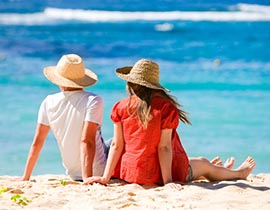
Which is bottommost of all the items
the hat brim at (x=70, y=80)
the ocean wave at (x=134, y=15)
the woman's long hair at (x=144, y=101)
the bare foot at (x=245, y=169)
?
the bare foot at (x=245, y=169)

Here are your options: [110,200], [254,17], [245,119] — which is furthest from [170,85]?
[254,17]

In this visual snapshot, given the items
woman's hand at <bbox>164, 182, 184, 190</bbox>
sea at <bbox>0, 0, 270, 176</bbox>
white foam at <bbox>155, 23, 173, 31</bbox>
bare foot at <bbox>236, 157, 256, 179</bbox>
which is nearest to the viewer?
woman's hand at <bbox>164, 182, 184, 190</bbox>

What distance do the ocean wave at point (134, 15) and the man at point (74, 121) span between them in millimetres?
11816

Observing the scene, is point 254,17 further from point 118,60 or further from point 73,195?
point 73,195

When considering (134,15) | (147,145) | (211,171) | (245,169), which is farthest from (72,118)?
(134,15)

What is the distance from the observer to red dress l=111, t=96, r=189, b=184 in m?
4.48

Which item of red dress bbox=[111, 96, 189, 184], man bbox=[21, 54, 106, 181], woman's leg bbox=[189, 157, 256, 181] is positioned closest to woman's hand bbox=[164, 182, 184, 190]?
red dress bbox=[111, 96, 189, 184]

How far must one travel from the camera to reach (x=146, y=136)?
4.52 meters

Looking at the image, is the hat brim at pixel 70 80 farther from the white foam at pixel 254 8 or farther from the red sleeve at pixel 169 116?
the white foam at pixel 254 8

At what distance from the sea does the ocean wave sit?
0.8 inches

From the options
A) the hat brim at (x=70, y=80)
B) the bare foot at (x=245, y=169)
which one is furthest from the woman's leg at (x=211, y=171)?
the hat brim at (x=70, y=80)

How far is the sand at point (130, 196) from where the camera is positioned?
159 inches

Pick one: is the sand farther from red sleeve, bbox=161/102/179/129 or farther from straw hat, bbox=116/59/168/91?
straw hat, bbox=116/59/168/91

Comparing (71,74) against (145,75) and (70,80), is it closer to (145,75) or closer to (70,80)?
(70,80)
